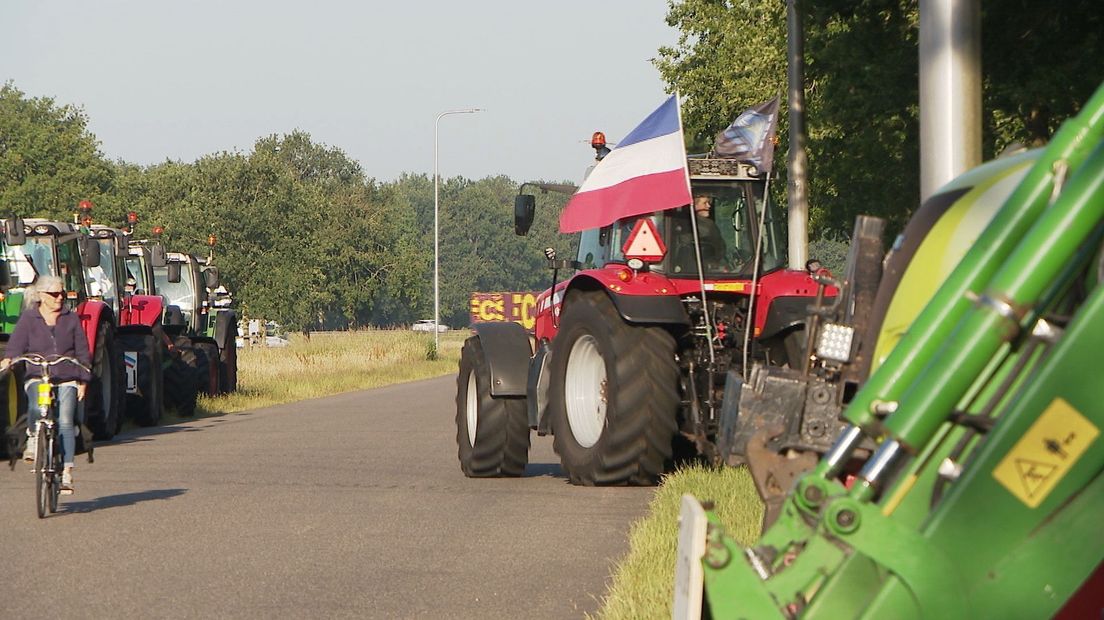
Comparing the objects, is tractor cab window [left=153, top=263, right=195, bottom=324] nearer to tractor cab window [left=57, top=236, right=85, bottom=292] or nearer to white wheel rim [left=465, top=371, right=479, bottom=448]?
tractor cab window [left=57, top=236, right=85, bottom=292]

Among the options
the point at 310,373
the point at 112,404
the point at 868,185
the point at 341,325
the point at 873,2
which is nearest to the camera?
the point at 873,2

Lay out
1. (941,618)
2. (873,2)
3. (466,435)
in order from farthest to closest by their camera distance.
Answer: (873,2) → (466,435) → (941,618)

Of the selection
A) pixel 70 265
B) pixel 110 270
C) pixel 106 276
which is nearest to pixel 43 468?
pixel 70 265

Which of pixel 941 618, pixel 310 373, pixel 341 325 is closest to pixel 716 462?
pixel 941 618

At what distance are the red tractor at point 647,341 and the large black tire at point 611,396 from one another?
0.01 metres

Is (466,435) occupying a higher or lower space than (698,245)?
lower

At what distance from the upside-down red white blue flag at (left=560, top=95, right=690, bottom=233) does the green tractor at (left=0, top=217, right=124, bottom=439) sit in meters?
7.70

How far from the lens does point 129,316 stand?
81.8ft

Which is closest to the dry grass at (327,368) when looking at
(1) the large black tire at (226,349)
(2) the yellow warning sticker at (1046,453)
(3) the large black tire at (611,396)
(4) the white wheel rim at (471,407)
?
(1) the large black tire at (226,349)

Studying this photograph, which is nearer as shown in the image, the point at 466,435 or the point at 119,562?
the point at 119,562

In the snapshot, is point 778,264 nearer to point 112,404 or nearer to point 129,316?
point 112,404

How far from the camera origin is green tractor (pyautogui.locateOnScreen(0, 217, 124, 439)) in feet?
64.7

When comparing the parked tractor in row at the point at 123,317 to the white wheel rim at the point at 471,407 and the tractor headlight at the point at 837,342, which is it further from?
the tractor headlight at the point at 837,342

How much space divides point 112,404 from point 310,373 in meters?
21.2
